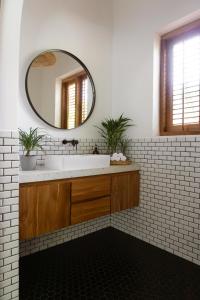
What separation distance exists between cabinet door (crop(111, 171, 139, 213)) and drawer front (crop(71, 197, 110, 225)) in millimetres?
120

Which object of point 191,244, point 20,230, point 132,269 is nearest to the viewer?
point 20,230

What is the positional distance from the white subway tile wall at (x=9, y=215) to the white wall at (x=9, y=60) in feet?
0.43

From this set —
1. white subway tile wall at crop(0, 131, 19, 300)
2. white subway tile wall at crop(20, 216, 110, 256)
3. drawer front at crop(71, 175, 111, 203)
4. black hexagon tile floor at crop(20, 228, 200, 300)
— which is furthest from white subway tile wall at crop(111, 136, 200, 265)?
white subway tile wall at crop(0, 131, 19, 300)

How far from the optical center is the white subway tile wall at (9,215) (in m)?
1.50

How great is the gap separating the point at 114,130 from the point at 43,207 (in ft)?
4.49

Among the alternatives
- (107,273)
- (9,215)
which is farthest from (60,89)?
(107,273)

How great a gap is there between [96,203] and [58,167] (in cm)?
56

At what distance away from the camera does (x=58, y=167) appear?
209 cm

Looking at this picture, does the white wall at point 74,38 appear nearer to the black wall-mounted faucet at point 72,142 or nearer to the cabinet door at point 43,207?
the black wall-mounted faucet at point 72,142

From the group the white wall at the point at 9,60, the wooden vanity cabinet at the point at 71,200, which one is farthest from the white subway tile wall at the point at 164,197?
the white wall at the point at 9,60

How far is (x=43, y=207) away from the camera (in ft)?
6.03

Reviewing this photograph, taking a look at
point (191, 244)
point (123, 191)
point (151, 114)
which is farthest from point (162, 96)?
point (191, 244)

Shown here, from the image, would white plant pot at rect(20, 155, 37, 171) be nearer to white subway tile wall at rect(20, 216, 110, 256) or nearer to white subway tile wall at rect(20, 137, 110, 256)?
white subway tile wall at rect(20, 137, 110, 256)

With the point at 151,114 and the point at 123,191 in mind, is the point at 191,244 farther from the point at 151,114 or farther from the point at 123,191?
the point at 151,114
